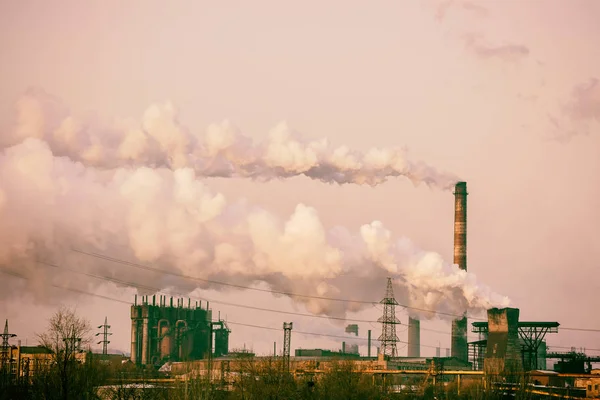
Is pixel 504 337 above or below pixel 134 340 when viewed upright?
above

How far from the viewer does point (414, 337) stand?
134000mm

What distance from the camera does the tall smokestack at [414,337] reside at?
433 ft

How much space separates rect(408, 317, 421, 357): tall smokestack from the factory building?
25.4 m

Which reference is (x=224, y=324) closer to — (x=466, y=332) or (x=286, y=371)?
(x=466, y=332)

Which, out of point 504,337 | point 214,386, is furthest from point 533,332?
point 214,386

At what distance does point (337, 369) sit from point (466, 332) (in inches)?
1190

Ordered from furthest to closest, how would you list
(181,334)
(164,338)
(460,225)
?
(181,334)
(164,338)
(460,225)

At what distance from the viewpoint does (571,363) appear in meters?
86.6

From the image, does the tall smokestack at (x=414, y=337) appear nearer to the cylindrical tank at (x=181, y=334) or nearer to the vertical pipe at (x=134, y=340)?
the cylindrical tank at (x=181, y=334)

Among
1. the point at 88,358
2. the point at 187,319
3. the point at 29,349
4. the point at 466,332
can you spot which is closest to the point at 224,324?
the point at 187,319

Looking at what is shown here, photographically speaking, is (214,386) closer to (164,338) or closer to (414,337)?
(164,338)

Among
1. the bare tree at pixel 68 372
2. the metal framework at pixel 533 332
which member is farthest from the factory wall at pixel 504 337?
the bare tree at pixel 68 372

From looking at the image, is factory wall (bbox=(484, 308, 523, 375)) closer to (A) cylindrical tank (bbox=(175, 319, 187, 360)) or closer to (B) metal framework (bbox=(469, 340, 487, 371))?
(B) metal framework (bbox=(469, 340, 487, 371))

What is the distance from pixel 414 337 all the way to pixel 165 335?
34.1m
